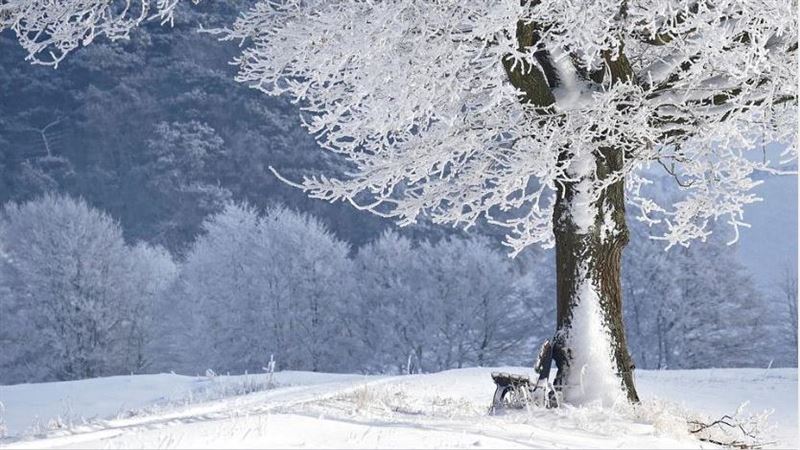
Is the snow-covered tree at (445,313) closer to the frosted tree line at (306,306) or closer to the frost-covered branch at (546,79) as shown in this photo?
the frosted tree line at (306,306)

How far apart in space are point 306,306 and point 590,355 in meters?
30.7

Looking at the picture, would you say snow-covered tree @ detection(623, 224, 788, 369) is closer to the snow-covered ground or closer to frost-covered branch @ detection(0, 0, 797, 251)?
the snow-covered ground

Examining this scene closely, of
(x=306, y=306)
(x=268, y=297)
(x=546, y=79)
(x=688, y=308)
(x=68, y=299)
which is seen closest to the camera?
(x=546, y=79)

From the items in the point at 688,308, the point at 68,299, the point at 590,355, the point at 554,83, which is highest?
the point at 688,308

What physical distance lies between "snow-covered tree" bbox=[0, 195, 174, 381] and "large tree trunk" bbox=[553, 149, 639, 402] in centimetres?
2915

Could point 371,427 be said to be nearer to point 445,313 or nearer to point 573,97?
point 573,97

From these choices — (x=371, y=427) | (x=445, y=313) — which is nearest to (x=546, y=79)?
(x=371, y=427)

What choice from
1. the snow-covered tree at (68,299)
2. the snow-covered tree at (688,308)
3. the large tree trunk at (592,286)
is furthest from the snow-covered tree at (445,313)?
the large tree trunk at (592,286)

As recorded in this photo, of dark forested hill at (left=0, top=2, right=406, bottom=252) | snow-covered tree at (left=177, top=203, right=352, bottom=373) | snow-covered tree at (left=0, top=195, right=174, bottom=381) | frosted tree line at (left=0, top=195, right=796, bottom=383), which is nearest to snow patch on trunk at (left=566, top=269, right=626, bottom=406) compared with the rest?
frosted tree line at (left=0, top=195, right=796, bottom=383)

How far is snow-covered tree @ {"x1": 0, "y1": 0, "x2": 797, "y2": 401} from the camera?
6.80m

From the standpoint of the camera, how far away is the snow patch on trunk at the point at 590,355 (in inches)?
287

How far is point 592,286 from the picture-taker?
291 inches

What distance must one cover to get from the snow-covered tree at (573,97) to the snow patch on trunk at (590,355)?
12 millimetres

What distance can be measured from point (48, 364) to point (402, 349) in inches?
520
